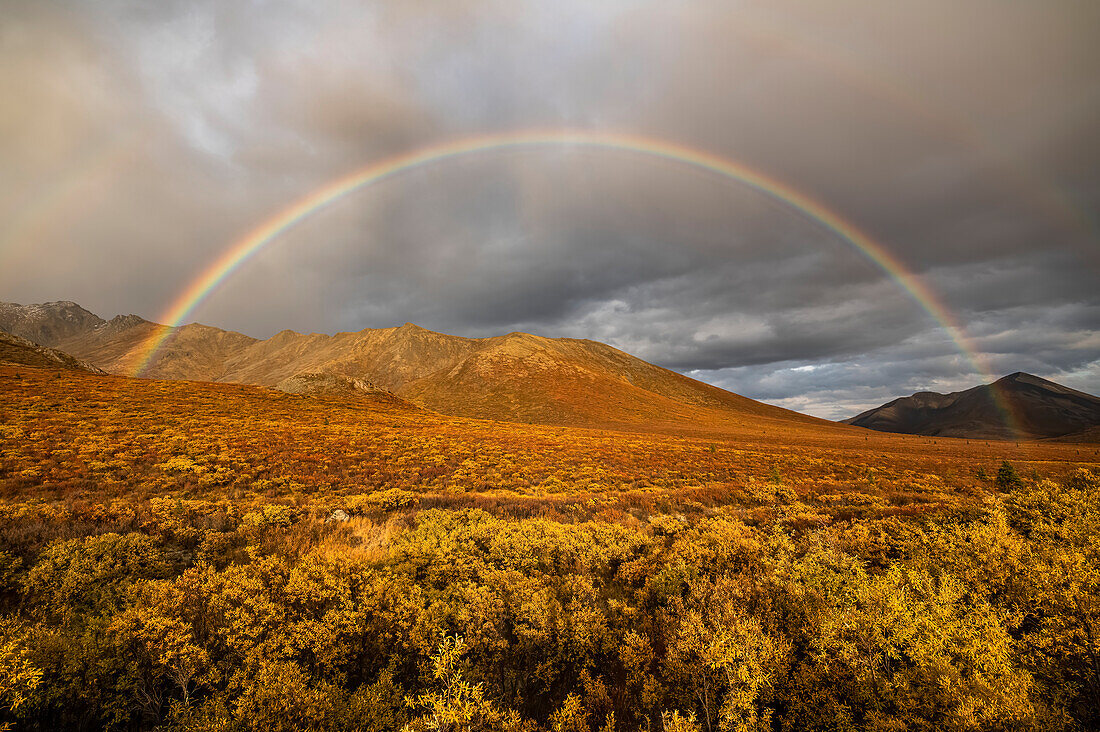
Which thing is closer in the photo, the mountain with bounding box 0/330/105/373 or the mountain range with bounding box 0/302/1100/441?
the mountain with bounding box 0/330/105/373

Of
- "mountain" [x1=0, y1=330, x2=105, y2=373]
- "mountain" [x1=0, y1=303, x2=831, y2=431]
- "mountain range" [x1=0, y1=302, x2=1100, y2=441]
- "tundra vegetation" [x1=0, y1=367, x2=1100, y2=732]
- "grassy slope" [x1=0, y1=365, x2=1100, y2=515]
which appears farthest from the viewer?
"mountain" [x1=0, y1=303, x2=831, y2=431]

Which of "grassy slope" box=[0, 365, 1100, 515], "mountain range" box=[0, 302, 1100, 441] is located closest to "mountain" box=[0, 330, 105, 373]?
"mountain range" box=[0, 302, 1100, 441]

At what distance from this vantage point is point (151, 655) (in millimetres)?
4555

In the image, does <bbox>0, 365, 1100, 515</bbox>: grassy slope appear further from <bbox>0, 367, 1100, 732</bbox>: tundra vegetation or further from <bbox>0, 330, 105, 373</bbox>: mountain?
<bbox>0, 330, 105, 373</bbox>: mountain

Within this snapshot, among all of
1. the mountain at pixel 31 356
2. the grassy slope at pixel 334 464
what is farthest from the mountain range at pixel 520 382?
the grassy slope at pixel 334 464

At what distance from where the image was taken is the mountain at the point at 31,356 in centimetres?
4072

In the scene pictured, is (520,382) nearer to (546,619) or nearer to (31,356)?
(31,356)

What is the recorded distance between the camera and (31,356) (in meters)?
42.5

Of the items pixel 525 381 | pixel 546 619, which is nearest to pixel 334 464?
pixel 546 619

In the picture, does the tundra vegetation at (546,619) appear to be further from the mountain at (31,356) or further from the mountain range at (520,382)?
the mountain range at (520,382)

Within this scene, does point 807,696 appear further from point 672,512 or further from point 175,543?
point 175,543

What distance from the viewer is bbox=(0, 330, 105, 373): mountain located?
134 feet

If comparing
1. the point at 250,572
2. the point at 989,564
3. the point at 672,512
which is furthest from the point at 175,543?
the point at 989,564

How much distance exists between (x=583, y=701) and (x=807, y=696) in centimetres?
243
